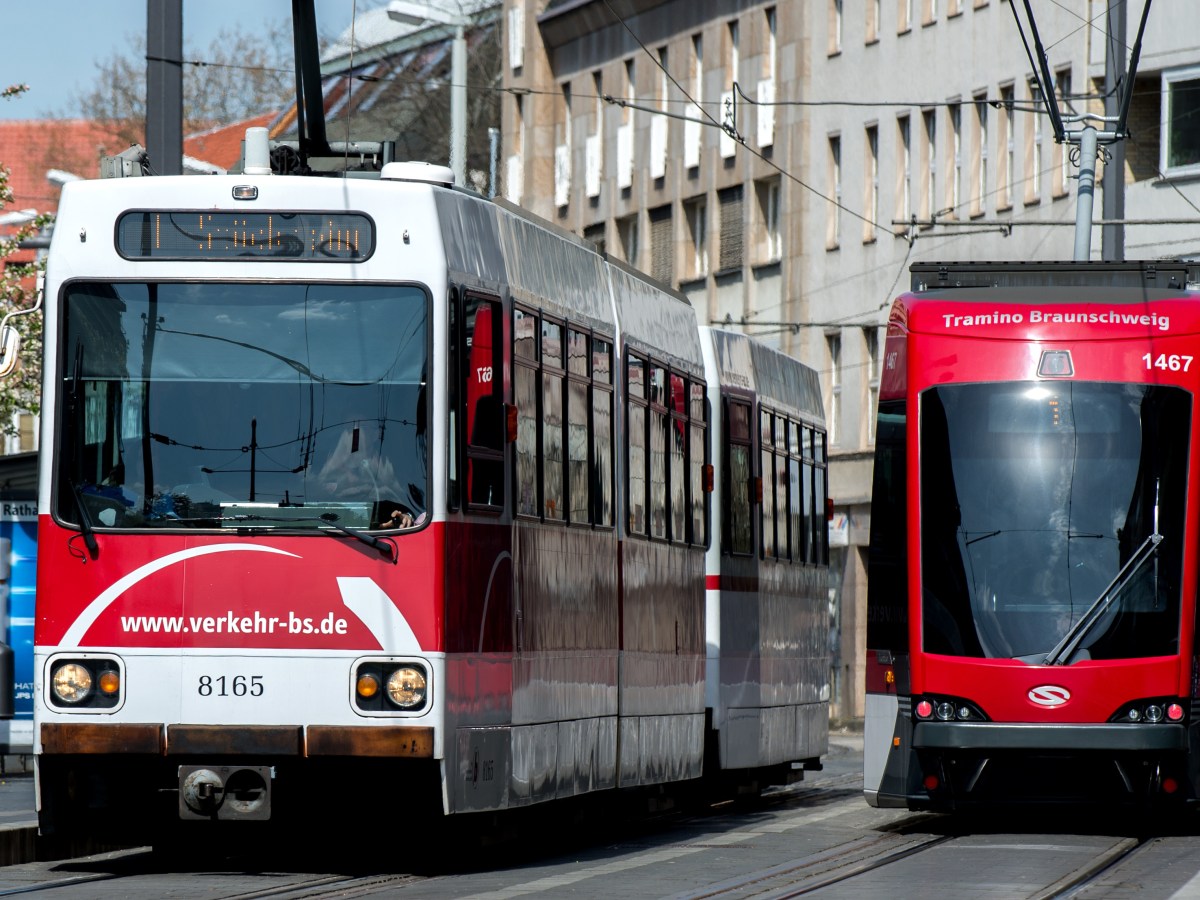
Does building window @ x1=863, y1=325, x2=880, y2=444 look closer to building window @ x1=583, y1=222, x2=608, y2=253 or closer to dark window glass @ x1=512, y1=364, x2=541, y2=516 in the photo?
building window @ x1=583, y1=222, x2=608, y2=253

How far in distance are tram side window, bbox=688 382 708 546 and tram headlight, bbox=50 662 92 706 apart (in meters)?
6.25

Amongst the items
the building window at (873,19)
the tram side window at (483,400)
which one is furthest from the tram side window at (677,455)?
the building window at (873,19)

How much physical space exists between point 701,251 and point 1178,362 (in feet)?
127

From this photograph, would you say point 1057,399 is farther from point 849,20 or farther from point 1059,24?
point 849,20

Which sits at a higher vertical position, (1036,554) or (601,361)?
(601,361)

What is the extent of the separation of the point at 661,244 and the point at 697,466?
128 ft

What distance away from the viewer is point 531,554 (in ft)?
48.5

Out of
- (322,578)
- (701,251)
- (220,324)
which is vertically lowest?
(322,578)

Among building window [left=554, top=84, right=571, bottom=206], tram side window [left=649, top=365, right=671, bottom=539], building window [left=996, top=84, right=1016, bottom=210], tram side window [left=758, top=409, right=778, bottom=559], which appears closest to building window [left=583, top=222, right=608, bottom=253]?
building window [left=554, top=84, right=571, bottom=206]

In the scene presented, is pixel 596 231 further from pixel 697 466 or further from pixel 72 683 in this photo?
pixel 72 683

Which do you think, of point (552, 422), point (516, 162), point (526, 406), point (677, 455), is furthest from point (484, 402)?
point (516, 162)

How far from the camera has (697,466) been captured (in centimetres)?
1925

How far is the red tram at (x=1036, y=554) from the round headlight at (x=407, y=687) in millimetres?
5147

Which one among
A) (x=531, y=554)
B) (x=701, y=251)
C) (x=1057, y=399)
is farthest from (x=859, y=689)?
(x=531, y=554)
